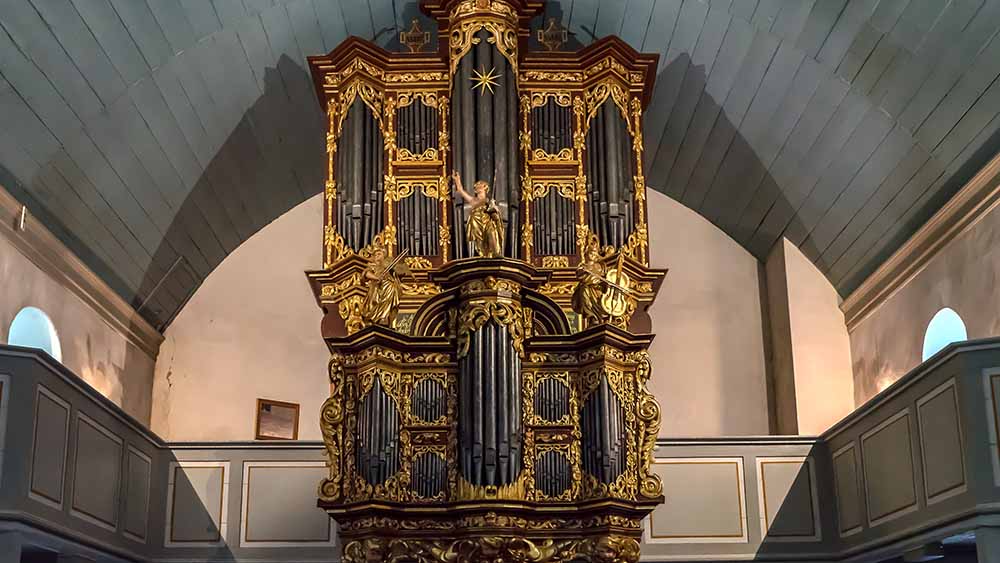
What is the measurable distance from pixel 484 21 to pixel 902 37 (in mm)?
4904

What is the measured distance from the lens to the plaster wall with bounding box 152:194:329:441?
16734 mm

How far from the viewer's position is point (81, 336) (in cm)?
1421

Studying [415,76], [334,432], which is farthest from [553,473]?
[415,76]

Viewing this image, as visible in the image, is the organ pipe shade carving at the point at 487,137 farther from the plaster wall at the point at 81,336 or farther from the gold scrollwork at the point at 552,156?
the plaster wall at the point at 81,336

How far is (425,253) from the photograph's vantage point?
1420cm

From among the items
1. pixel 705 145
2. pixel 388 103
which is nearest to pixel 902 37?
pixel 705 145

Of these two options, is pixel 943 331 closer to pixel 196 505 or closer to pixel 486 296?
pixel 486 296

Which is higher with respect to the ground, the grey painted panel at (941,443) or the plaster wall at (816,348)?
the plaster wall at (816,348)

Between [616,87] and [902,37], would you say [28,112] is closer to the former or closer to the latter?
[616,87]

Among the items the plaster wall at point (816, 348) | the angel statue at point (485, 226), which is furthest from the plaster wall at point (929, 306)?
the angel statue at point (485, 226)

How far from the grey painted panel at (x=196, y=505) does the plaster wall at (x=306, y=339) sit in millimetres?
2258

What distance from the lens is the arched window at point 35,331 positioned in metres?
13.0

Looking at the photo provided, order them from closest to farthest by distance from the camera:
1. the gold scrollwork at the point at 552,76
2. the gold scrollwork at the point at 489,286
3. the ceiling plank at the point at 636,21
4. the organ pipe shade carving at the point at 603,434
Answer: the organ pipe shade carving at the point at 603,434 < the gold scrollwork at the point at 489,286 < the ceiling plank at the point at 636,21 < the gold scrollwork at the point at 552,76

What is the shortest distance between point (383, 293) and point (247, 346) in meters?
4.61
